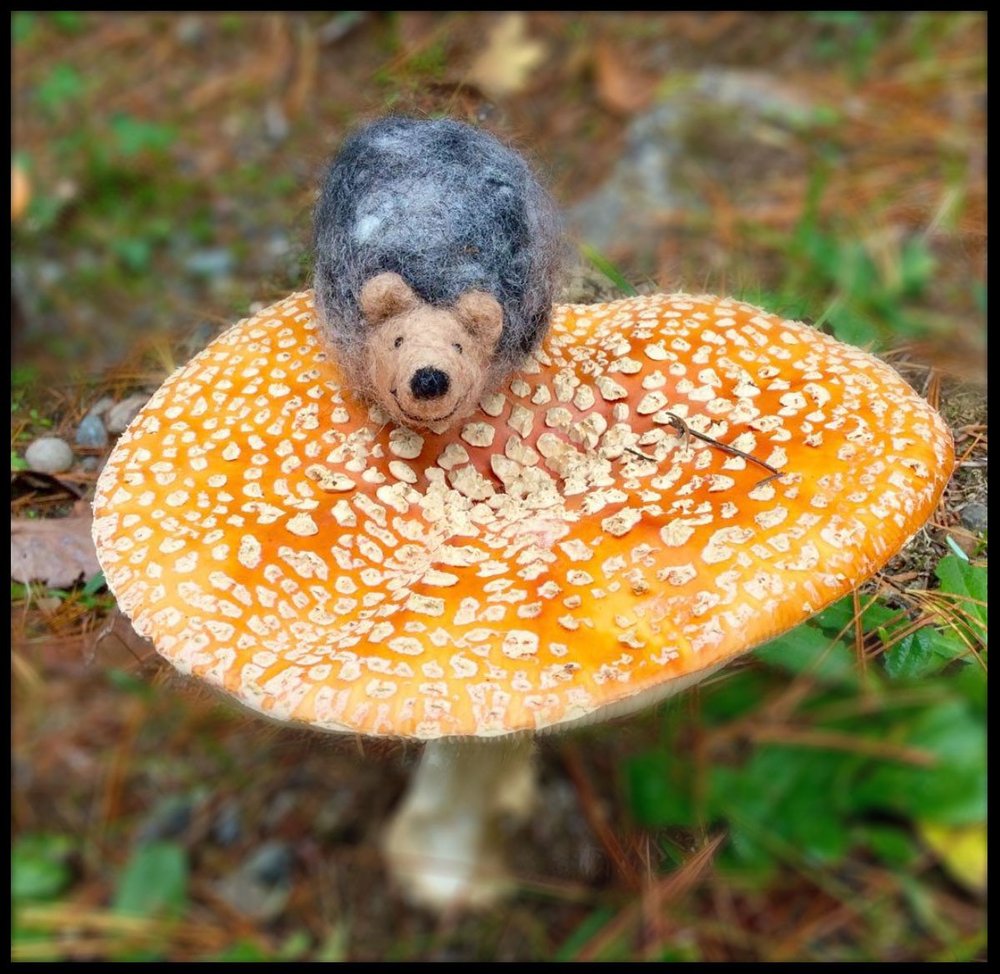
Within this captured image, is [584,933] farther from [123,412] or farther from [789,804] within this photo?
[123,412]

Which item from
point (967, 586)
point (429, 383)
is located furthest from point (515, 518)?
point (967, 586)

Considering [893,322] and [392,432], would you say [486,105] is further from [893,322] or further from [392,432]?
[893,322]

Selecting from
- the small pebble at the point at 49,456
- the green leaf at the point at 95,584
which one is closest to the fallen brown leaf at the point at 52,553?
the green leaf at the point at 95,584

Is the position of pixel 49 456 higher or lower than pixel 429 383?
lower

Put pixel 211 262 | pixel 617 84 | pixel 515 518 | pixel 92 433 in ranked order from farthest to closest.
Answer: pixel 617 84
pixel 211 262
pixel 92 433
pixel 515 518

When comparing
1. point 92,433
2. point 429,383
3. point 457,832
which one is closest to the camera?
point 429,383

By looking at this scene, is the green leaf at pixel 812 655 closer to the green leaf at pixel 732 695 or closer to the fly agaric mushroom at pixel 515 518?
the green leaf at pixel 732 695

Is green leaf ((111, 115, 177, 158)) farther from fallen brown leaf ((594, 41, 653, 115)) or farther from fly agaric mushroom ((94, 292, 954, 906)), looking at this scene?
fly agaric mushroom ((94, 292, 954, 906))

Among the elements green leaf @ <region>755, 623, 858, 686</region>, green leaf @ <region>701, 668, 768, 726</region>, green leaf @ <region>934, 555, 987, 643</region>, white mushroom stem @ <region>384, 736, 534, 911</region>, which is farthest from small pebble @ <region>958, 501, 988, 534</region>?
white mushroom stem @ <region>384, 736, 534, 911</region>
